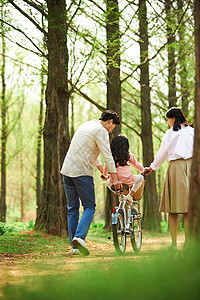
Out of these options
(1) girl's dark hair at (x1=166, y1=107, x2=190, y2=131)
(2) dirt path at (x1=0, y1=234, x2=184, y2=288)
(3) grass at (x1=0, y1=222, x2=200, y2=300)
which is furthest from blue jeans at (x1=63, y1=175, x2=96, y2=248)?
(3) grass at (x1=0, y1=222, x2=200, y2=300)

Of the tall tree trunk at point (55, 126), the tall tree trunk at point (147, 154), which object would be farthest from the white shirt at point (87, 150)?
the tall tree trunk at point (147, 154)

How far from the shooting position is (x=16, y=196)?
32.8 meters

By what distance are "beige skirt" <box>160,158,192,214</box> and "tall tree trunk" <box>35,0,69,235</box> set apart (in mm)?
2553

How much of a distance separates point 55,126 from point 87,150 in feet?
7.75

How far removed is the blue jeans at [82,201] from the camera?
5430 millimetres

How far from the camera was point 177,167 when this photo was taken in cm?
583

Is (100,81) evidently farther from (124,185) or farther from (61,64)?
(124,185)

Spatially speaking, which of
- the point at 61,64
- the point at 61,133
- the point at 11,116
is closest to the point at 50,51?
the point at 61,64

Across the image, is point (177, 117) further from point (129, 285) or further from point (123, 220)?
point (129, 285)

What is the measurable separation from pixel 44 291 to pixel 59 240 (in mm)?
5087

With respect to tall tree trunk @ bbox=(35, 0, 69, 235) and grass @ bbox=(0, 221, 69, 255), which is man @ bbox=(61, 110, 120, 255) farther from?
tall tree trunk @ bbox=(35, 0, 69, 235)

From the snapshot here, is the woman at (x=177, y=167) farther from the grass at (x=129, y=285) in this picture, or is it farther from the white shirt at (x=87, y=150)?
the grass at (x=129, y=285)

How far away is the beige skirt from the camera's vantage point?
5.75m

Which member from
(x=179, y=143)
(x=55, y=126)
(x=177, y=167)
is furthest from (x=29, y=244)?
(x=179, y=143)
